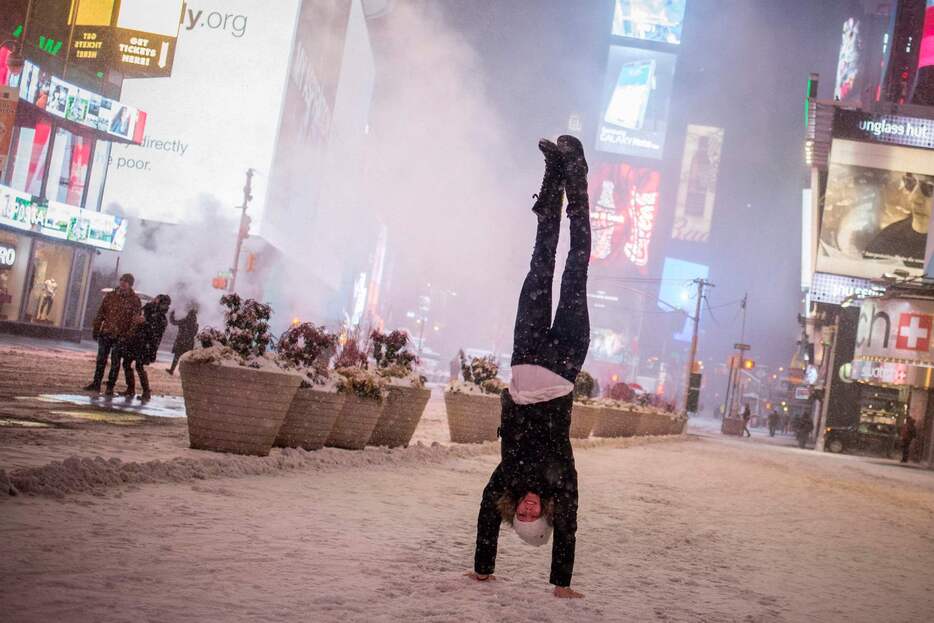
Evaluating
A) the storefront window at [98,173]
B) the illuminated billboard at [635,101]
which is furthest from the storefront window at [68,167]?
the illuminated billboard at [635,101]

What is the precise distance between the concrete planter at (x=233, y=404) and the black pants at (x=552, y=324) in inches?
144

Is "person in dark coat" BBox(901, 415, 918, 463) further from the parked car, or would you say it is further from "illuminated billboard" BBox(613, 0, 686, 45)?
"illuminated billboard" BBox(613, 0, 686, 45)

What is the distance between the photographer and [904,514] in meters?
12.5

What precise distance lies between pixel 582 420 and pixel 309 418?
37.2 ft

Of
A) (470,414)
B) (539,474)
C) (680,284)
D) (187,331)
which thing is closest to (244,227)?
(187,331)

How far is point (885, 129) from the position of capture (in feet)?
132

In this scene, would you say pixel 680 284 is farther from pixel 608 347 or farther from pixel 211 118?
pixel 211 118

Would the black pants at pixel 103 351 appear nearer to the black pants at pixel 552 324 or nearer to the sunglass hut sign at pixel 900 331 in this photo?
the black pants at pixel 552 324

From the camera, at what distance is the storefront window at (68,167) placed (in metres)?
33.3

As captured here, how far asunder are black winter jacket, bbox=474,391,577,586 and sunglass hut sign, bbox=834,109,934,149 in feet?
135

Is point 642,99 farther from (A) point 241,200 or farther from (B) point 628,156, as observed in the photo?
(A) point 241,200

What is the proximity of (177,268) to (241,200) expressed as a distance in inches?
184

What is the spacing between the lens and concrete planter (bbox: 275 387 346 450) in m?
8.62

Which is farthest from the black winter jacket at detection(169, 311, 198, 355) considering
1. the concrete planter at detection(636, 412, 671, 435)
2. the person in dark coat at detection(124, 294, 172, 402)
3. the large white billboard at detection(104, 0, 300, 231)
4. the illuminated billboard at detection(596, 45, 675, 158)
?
the illuminated billboard at detection(596, 45, 675, 158)
